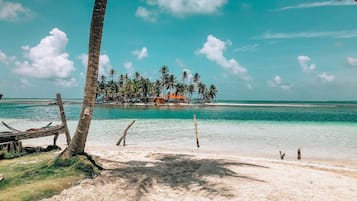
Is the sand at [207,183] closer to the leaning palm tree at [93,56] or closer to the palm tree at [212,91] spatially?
the leaning palm tree at [93,56]

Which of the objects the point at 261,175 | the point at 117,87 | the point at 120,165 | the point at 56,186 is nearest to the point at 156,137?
the point at 120,165

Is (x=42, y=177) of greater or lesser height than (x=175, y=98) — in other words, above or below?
below

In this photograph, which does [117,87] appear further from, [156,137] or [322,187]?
[322,187]

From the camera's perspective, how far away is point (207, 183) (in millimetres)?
8086

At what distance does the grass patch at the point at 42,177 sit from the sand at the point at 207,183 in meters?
0.37

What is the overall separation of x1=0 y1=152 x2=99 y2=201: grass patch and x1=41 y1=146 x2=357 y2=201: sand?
37 cm

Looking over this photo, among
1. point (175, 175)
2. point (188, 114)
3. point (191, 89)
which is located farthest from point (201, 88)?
point (175, 175)

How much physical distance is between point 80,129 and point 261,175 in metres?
6.67

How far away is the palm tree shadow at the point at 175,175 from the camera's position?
24.8 ft

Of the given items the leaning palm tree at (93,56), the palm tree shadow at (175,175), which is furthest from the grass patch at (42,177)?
the leaning palm tree at (93,56)

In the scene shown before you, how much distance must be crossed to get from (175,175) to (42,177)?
13.9ft

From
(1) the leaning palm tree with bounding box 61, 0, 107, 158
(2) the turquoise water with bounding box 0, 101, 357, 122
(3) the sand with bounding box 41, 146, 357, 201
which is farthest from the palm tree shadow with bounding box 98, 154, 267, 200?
(2) the turquoise water with bounding box 0, 101, 357, 122

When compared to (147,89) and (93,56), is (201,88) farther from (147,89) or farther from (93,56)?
(93,56)

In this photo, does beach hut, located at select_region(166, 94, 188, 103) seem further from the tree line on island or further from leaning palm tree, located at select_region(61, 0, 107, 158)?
leaning palm tree, located at select_region(61, 0, 107, 158)
